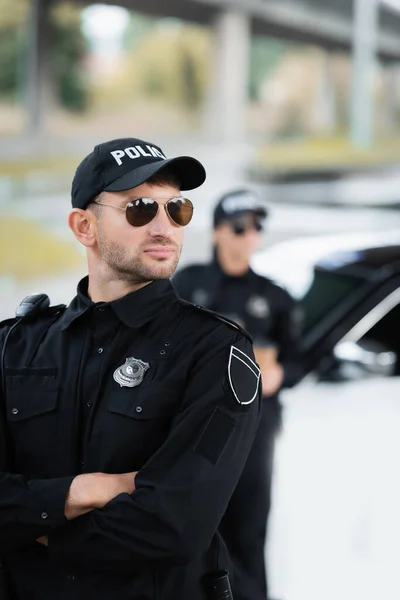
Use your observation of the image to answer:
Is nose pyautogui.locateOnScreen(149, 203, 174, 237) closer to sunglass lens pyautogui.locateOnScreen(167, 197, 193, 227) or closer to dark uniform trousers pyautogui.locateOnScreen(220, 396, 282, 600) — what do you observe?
sunglass lens pyautogui.locateOnScreen(167, 197, 193, 227)

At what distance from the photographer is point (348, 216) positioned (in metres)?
13.9

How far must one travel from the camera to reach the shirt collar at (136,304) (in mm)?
1654

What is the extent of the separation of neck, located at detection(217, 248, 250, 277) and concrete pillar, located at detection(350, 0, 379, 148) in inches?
694

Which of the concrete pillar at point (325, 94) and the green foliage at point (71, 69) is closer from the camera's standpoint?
the green foliage at point (71, 69)

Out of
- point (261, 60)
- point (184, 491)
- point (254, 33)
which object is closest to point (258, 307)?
point (184, 491)

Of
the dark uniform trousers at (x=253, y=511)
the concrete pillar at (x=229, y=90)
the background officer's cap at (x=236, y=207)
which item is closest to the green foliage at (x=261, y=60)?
the concrete pillar at (x=229, y=90)

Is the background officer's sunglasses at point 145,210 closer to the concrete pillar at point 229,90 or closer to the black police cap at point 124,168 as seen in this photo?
the black police cap at point 124,168

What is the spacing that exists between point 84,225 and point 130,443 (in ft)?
1.35

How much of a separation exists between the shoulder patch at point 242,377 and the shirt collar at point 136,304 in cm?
16

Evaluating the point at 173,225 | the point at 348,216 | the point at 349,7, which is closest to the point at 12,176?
the point at 348,216

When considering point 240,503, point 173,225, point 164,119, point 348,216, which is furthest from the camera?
point 164,119

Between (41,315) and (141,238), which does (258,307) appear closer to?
(41,315)

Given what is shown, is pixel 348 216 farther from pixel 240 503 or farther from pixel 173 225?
pixel 173 225

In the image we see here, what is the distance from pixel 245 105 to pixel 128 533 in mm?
Answer: 20776
